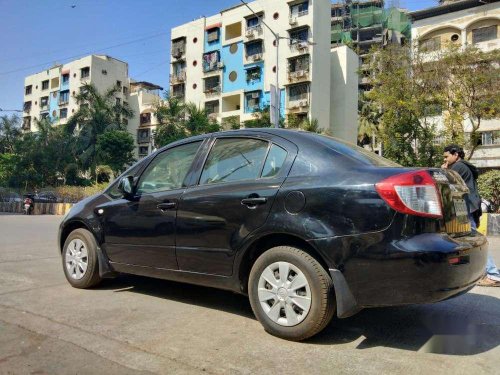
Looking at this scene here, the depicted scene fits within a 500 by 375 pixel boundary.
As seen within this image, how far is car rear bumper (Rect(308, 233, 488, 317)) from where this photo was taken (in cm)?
297

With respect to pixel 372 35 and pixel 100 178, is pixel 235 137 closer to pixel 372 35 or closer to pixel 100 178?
pixel 100 178

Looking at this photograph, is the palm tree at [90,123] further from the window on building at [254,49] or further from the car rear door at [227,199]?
the car rear door at [227,199]

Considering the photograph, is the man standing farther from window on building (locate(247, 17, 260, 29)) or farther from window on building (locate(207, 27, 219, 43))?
window on building (locate(207, 27, 219, 43))

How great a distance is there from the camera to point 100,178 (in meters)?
47.6

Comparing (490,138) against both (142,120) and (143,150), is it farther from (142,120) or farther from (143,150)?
(142,120)

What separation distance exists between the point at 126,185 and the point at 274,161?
167 centimetres

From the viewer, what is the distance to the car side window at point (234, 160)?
3.87 meters

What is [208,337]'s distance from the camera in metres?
3.55

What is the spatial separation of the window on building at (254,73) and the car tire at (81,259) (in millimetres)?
41423

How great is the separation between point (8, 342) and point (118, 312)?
3.21 ft

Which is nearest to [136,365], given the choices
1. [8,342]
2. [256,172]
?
[8,342]

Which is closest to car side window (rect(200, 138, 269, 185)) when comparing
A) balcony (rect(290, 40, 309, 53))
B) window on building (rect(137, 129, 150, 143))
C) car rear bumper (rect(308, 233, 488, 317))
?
car rear bumper (rect(308, 233, 488, 317))

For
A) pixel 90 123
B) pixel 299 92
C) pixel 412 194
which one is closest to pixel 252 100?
pixel 299 92

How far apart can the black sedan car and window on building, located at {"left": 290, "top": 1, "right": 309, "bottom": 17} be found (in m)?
41.2
